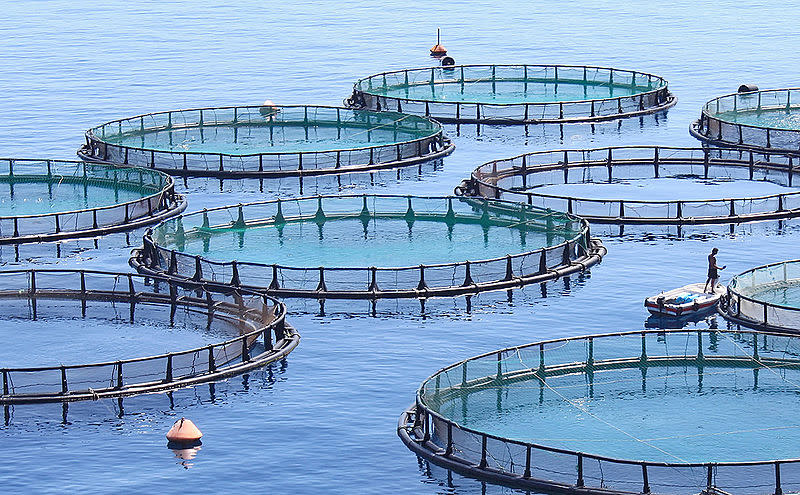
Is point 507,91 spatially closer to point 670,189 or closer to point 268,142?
point 268,142

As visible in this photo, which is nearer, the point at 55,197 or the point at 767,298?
the point at 767,298

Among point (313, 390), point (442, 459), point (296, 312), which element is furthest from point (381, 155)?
point (442, 459)

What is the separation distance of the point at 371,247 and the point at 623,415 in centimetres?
3332

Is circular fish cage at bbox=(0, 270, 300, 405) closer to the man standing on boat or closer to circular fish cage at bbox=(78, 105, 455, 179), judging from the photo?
the man standing on boat

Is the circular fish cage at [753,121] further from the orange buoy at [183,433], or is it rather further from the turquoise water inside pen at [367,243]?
the orange buoy at [183,433]

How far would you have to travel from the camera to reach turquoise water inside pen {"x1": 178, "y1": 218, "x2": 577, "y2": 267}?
122m

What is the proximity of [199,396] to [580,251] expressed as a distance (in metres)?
34.3

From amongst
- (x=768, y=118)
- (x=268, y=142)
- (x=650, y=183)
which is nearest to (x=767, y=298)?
(x=650, y=183)

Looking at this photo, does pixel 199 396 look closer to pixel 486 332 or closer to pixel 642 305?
pixel 486 332

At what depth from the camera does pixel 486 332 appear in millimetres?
111125

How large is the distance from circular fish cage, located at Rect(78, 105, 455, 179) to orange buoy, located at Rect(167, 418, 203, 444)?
181 feet

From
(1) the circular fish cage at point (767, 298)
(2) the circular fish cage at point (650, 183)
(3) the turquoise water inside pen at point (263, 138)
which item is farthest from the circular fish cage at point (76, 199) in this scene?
(1) the circular fish cage at point (767, 298)

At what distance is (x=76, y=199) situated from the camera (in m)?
141

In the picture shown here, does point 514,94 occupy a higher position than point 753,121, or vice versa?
point 514,94
